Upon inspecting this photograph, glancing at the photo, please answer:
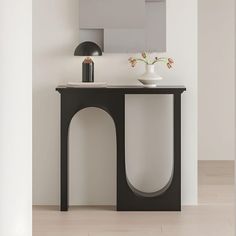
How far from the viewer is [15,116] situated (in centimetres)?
343

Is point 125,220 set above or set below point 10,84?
below

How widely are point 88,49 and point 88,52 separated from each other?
0.09 ft

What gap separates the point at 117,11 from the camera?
6.29m

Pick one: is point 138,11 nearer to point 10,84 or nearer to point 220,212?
point 220,212

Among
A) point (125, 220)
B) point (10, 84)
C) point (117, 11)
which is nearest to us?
point (10, 84)

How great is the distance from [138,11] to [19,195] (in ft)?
10.2

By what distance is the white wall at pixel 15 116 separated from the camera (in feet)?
10.8

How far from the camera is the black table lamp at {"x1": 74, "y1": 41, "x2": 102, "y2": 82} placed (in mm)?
6090

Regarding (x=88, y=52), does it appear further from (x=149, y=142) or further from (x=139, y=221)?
(x=139, y=221)

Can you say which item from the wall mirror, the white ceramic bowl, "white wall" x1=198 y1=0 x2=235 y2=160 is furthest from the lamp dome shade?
"white wall" x1=198 y1=0 x2=235 y2=160

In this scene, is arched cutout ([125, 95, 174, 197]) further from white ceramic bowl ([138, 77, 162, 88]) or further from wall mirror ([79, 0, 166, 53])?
wall mirror ([79, 0, 166, 53])

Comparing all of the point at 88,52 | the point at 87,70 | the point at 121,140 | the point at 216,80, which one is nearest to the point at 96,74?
the point at 87,70

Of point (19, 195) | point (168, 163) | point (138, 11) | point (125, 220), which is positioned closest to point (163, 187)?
point (168, 163)

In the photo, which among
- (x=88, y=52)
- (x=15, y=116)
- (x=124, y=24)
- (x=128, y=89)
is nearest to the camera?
(x=15, y=116)
